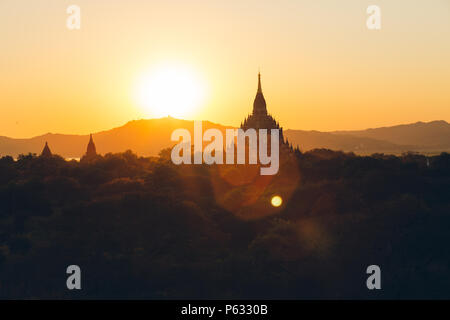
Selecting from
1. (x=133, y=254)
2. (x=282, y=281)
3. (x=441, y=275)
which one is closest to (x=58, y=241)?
(x=133, y=254)

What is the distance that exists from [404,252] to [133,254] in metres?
19.9

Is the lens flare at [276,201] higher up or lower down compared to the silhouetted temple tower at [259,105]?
lower down

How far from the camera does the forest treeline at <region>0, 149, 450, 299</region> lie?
47844 millimetres

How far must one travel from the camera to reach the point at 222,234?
5825cm

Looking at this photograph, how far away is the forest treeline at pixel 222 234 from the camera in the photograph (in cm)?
4784

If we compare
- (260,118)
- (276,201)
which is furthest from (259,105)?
A: (276,201)

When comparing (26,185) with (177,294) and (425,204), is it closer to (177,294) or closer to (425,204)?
(177,294)

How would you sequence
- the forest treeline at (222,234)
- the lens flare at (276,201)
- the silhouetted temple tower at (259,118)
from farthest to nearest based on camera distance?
1. the silhouetted temple tower at (259,118)
2. the lens flare at (276,201)
3. the forest treeline at (222,234)

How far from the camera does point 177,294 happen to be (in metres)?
46.2

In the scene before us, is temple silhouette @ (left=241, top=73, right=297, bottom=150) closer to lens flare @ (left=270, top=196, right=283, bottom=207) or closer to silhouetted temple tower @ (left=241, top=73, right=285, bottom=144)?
silhouetted temple tower @ (left=241, top=73, right=285, bottom=144)

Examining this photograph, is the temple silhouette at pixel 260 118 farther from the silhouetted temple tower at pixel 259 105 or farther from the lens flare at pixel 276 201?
the lens flare at pixel 276 201

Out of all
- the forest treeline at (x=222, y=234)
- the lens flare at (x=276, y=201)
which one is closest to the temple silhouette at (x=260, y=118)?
the forest treeline at (x=222, y=234)

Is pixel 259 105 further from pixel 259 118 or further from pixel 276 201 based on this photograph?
pixel 276 201

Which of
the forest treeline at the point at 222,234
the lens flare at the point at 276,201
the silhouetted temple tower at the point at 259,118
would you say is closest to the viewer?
the forest treeline at the point at 222,234
